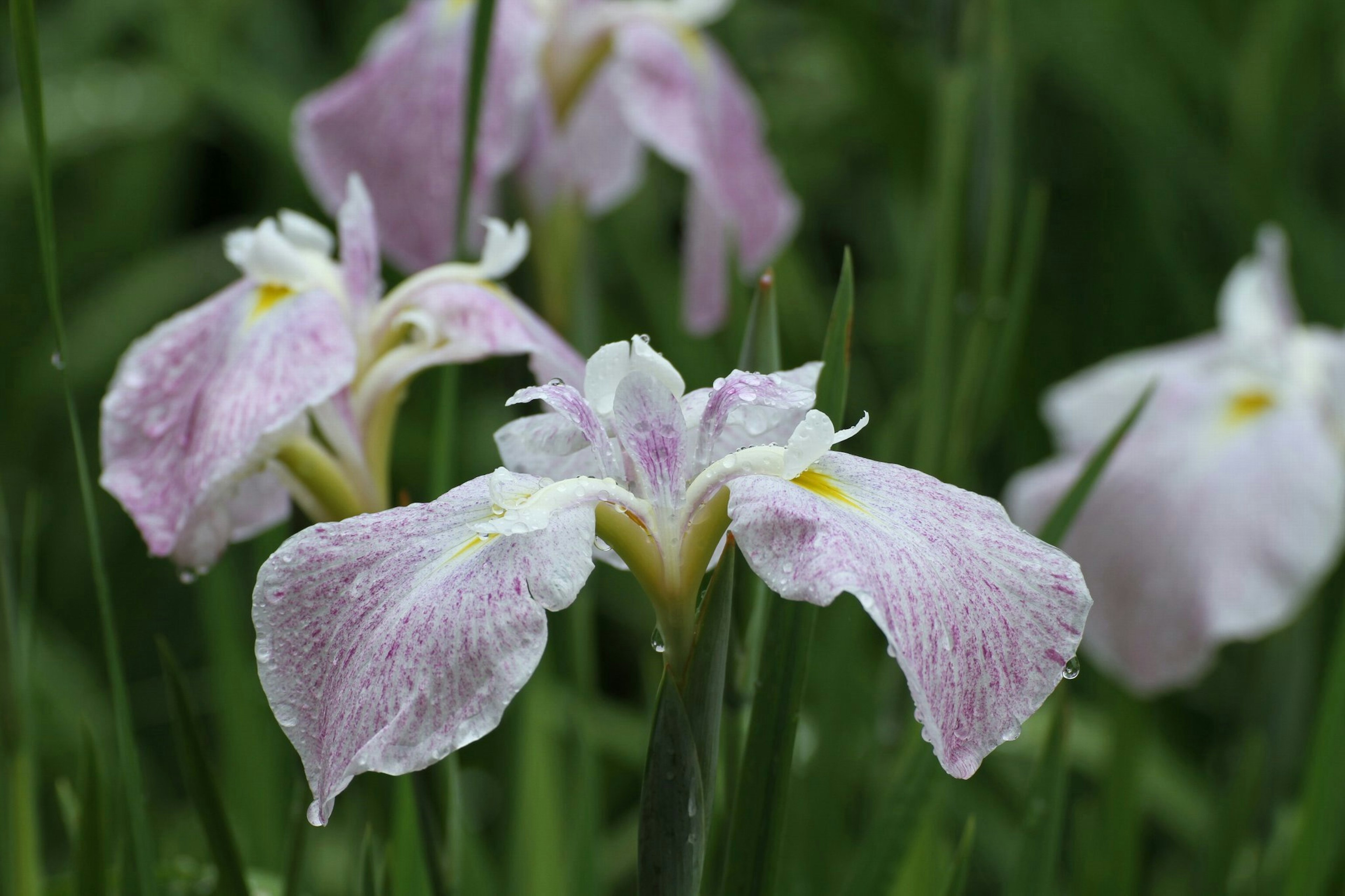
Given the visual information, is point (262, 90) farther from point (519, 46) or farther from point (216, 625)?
point (216, 625)

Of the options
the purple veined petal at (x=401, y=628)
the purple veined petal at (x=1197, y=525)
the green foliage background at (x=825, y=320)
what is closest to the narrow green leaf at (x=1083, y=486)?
the green foliage background at (x=825, y=320)

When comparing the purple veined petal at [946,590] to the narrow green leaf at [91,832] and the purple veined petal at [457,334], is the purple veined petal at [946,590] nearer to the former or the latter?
the purple veined petal at [457,334]

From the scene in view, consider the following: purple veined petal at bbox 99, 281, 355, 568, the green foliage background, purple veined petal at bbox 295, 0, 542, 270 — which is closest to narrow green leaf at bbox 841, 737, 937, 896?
the green foliage background

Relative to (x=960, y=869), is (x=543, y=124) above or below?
above

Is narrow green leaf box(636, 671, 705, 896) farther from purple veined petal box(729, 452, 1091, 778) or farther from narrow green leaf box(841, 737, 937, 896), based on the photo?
narrow green leaf box(841, 737, 937, 896)

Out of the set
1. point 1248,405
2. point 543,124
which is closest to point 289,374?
point 543,124

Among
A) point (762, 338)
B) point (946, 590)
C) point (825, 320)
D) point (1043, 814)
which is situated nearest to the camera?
point (946, 590)

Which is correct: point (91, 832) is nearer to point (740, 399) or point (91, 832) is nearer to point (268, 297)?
point (268, 297)
